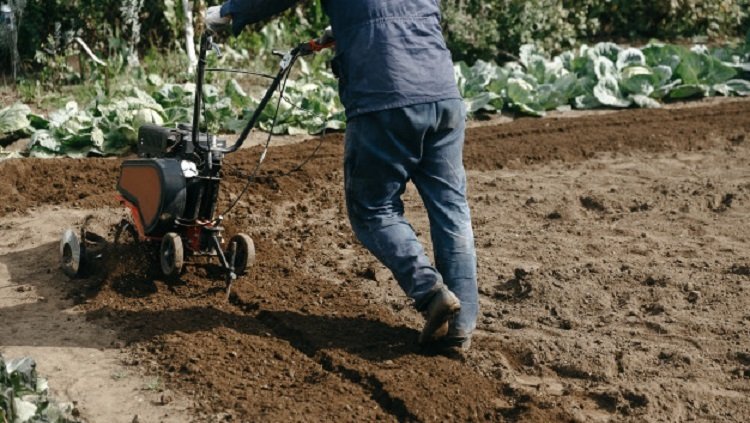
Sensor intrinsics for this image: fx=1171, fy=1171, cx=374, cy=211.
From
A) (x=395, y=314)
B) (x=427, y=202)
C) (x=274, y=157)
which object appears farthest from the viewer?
(x=274, y=157)

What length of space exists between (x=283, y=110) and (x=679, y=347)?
470cm

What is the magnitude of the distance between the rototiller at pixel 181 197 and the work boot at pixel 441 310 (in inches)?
49.7

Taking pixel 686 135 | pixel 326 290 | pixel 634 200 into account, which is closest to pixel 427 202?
pixel 326 290

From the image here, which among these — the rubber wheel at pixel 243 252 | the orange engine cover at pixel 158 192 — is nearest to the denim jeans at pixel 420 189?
the rubber wheel at pixel 243 252

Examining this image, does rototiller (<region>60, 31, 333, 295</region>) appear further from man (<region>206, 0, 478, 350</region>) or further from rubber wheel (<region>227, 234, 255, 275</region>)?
man (<region>206, 0, 478, 350</region>)

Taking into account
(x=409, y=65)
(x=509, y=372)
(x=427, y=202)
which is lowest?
(x=509, y=372)

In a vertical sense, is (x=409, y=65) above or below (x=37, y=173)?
above

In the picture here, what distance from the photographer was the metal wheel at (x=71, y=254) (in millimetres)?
6344

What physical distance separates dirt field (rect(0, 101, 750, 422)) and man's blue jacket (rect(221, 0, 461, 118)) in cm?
121

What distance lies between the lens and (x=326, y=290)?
6.32m

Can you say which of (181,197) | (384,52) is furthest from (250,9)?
(181,197)

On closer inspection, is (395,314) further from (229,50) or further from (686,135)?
(229,50)

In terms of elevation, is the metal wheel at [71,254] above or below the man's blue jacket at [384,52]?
below

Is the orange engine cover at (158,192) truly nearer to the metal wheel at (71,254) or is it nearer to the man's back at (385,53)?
the metal wheel at (71,254)
